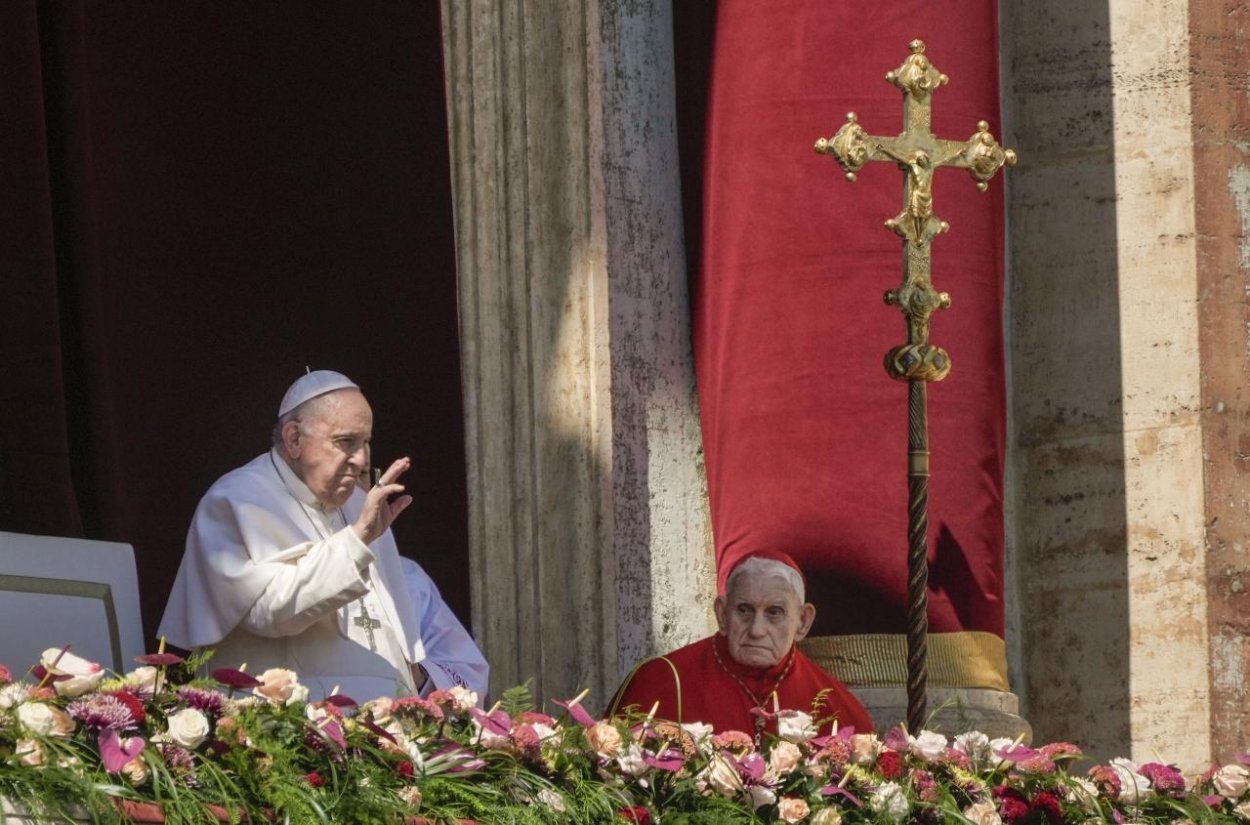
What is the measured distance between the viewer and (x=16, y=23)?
5.28m

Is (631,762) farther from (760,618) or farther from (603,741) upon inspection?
(760,618)

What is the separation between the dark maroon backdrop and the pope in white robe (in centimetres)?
50

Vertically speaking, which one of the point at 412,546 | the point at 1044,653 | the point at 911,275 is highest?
the point at 911,275

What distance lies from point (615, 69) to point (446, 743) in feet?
10.7

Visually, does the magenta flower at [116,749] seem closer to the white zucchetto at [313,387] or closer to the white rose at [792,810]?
the white rose at [792,810]

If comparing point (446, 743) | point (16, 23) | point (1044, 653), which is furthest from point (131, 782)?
point (1044, 653)

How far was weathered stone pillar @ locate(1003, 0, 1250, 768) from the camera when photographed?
6.70 m

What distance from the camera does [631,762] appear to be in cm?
377

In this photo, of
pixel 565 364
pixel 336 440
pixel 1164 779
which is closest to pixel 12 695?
pixel 336 440

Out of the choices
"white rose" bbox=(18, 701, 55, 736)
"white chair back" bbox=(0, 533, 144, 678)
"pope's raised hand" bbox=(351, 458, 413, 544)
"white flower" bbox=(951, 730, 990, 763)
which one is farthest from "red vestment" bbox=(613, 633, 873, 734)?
"white rose" bbox=(18, 701, 55, 736)

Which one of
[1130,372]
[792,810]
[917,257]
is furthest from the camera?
[1130,372]

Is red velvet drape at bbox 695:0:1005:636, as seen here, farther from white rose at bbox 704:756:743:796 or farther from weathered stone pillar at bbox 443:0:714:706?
white rose at bbox 704:756:743:796

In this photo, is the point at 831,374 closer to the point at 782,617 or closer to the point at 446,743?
the point at 782,617

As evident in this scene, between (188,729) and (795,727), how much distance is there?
1.15m
